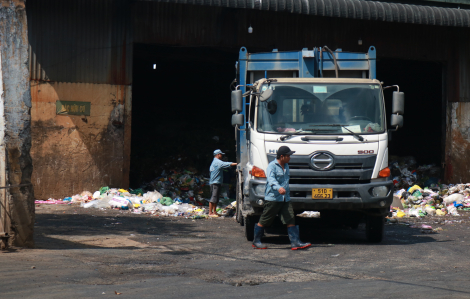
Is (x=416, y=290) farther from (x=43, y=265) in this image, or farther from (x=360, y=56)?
(x=360, y=56)

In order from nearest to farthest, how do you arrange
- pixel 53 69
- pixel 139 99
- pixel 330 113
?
pixel 330 113 → pixel 53 69 → pixel 139 99

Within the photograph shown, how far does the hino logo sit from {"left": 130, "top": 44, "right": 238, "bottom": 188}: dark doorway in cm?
990

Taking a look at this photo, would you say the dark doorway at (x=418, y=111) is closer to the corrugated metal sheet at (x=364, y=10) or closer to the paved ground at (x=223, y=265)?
the corrugated metal sheet at (x=364, y=10)

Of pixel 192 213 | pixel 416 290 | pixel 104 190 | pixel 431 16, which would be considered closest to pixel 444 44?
pixel 431 16

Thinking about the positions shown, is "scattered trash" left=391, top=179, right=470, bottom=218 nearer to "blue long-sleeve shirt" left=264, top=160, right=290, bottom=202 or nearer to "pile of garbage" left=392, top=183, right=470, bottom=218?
"pile of garbage" left=392, top=183, right=470, bottom=218

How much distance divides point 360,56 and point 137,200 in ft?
23.5

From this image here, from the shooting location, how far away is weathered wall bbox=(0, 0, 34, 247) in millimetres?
7387

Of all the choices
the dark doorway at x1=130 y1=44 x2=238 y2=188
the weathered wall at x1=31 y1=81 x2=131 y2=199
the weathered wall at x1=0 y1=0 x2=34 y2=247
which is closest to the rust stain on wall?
the dark doorway at x1=130 y1=44 x2=238 y2=188

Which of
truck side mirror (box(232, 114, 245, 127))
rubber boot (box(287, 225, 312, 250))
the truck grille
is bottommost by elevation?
rubber boot (box(287, 225, 312, 250))

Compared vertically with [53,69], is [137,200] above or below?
below

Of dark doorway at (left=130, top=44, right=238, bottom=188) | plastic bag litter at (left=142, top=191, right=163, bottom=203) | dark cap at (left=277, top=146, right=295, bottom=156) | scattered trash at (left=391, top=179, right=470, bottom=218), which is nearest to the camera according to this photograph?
dark cap at (left=277, top=146, right=295, bottom=156)

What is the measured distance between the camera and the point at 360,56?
32.4ft

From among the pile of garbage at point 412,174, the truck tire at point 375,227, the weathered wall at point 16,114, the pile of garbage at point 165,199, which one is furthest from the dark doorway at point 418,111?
the weathered wall at point 16,114

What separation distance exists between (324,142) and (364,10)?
8.36 meters
